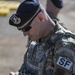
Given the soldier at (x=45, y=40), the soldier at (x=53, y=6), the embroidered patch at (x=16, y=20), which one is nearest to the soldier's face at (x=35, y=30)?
the soldier at (x=45, y=40)

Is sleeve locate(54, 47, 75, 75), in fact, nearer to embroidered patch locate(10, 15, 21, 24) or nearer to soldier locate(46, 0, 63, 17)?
embroidered patch locate(10, 15, 21, 24)

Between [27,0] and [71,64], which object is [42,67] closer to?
[71,64]

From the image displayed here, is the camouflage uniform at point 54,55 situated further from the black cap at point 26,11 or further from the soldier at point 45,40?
the black cap at point 26,11

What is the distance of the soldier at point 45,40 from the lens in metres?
A: 3.14

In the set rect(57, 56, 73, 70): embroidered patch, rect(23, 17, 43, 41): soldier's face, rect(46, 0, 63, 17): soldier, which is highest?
rect(23, 17, 43, 41): soldier's face

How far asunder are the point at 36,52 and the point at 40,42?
0.11 m

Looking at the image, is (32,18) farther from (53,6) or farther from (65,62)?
(53,6)

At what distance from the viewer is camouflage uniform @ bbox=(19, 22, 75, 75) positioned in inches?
124

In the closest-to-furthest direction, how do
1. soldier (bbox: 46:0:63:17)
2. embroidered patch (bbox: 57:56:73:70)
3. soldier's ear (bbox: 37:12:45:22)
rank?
embroidered patch (bbox: 57:56:73:70), soldier's ear (bbox: 37:12:45:22), soldier (bbox: 46:0:63:17)

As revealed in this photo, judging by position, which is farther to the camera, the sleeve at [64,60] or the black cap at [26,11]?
the black cap at [26,11]

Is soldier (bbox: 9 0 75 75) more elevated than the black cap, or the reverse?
the black cap

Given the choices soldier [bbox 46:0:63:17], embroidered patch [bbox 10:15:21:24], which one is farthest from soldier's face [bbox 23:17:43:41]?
soldier [bbox 46:0:63:17]

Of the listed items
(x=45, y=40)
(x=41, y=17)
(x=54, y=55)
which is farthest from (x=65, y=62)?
(x=41, y=17)

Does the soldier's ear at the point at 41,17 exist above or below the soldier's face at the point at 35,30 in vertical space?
above
